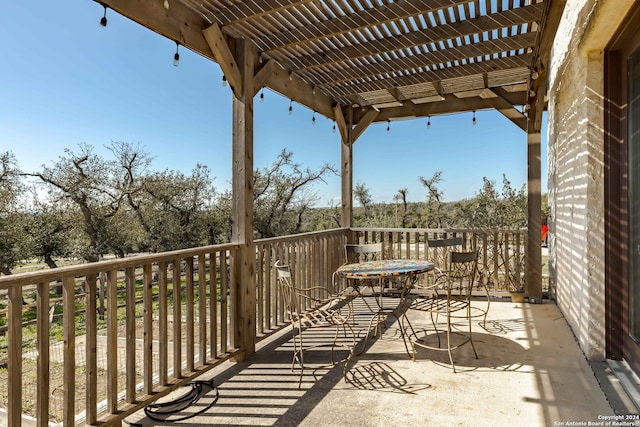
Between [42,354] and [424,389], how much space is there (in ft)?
7.34

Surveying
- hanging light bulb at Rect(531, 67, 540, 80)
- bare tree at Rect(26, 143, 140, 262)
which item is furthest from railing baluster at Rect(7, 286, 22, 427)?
bare tree at Rect(26, 143, 140, 262)

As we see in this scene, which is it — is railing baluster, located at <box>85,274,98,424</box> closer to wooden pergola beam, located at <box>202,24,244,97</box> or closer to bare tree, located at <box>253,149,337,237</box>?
wooden pergola beam, located at <box>202,24,244,97</box>

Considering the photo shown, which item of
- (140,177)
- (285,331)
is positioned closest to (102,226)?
(140,177)

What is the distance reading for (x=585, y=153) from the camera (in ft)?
9.53

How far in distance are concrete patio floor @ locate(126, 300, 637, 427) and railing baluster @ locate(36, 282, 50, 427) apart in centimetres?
62

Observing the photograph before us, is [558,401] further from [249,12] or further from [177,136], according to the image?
[177,136]

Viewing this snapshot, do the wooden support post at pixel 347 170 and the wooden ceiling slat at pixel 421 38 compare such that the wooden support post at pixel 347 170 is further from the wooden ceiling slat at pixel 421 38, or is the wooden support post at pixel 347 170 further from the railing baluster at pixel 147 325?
the railing baluster at pixel 147 325

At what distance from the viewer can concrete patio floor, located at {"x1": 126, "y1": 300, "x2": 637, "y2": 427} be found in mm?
2240

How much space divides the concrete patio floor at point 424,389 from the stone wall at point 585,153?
0.36 metres

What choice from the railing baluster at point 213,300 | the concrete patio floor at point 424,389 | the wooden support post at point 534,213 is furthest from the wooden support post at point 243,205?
the wooden support post at point 534,213

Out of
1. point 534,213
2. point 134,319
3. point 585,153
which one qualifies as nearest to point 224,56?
point 134,319

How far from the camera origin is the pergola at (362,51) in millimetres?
3010

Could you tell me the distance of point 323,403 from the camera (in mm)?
2459

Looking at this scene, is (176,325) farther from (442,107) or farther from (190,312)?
(442,107)
